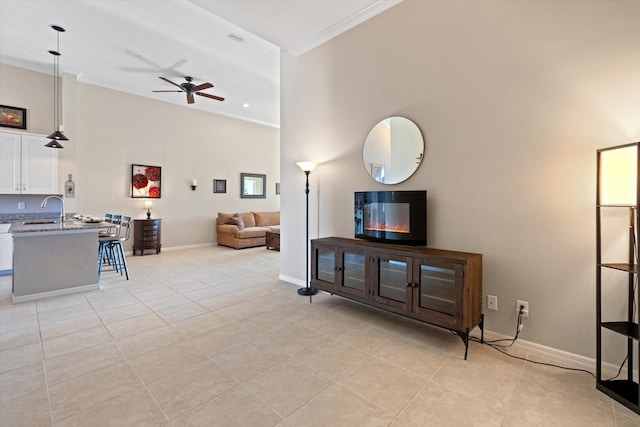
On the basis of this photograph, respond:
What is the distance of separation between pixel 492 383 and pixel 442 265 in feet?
2.69

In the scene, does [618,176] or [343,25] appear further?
[343,25]

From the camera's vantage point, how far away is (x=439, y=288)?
235cm

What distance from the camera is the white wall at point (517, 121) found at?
201 centimetres

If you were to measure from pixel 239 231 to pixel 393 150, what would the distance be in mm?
4950

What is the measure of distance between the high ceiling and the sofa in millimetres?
3086

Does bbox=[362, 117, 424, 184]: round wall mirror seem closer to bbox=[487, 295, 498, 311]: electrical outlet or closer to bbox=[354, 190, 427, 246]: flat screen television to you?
bbox=[354, 190, 427, 246]: flat screen television

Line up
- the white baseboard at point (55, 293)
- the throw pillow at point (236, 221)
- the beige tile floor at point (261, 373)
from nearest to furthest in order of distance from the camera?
1. the beige tile floor at point (261, 373)
2. the white baseboard at point (55, 293)
3. the throw pillow at point (236, 221)

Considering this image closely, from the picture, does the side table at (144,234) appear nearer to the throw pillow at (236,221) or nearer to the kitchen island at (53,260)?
the throw pillow at (236,221)

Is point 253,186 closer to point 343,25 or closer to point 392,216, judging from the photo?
point 343,25

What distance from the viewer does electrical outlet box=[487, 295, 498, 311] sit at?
245 cm

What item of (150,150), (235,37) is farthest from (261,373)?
(150,150)

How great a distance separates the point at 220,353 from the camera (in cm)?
227

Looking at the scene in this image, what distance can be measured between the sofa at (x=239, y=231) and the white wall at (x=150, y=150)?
0.38m

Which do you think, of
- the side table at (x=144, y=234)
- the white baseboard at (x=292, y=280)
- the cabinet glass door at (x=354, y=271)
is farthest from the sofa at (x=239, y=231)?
the cabinet glass door at (x=354, y=271)
